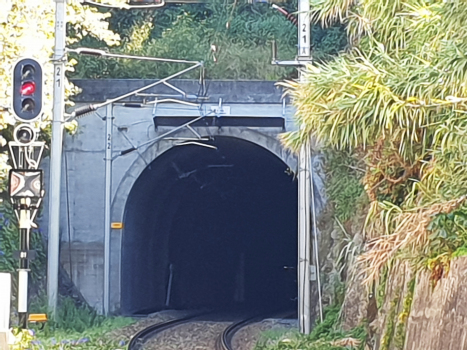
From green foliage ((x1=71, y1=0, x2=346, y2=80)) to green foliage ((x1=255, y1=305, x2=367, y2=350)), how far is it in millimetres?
6962

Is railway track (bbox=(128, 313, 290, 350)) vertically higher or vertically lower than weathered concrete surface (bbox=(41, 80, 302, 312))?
lower

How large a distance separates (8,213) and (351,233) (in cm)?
578

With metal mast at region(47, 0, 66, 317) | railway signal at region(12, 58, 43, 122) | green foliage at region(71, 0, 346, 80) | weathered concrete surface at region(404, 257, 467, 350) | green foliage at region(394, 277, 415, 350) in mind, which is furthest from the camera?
green foliage at region(71, 0, 346, 80)

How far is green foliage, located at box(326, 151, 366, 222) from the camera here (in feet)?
44.0

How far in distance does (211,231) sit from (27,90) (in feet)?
50.6

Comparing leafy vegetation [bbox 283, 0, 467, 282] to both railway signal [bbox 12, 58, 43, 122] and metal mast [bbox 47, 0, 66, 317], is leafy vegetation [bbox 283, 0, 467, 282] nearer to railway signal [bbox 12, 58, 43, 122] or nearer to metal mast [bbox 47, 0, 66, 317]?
railway signal [bbox 12, 58, 43, 122]

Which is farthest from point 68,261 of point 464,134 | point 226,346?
point 464,134

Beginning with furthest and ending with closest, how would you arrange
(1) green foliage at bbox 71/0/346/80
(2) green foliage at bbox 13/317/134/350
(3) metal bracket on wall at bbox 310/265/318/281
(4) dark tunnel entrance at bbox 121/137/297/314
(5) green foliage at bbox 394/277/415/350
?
(1) green foliage at bbox 71/0/346/80 < (4) dark tunnel entrance at bbox 121/137/297/314 < (3) metal bracket on wall at bbox 310/265/318/281 < (2) green foliage at bbox 13/317/134/350 < (5) green foliage at bbox 394/277/415/350

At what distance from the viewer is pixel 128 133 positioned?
1688 centimetres

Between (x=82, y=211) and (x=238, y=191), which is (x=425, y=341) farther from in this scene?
(x=238, y=191)

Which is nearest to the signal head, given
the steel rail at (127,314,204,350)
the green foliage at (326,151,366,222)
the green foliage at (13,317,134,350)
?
the green foliage at (13,317,134,350)

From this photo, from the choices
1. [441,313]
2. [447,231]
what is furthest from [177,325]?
[441,313]

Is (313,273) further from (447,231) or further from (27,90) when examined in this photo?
(447,231)

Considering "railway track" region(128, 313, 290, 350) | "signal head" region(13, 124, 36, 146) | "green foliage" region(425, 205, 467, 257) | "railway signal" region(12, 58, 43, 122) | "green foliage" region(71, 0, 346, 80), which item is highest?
"green foliage" region(71, 0, 346, 80)
